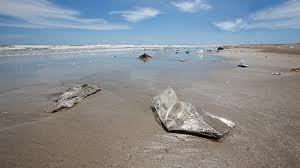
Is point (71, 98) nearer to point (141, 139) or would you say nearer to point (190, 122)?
point (141, 139)

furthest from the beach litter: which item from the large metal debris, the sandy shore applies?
the large metal debris

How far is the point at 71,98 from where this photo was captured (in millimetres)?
5633

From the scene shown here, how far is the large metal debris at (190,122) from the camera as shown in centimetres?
374

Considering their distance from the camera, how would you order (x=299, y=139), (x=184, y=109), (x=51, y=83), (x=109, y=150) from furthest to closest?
(x=51, y=83), (x=184, y=109), (x=299, y=139), (x=109, y=150)

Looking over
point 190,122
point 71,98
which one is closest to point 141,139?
point 190,122

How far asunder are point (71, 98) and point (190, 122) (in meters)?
3.23

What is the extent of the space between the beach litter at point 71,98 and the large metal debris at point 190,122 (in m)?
2.24

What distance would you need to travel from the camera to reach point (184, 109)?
409cm

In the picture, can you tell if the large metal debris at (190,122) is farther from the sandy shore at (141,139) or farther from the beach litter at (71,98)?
the beach litter at (71,98)

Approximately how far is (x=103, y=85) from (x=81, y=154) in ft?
16.1

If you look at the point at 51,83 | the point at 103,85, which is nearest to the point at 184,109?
the point at 103,85

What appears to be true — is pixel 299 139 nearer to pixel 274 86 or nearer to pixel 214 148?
pixel 214 148

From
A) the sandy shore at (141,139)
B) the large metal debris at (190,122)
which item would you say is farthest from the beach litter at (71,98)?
the large metal debris at (190,122)

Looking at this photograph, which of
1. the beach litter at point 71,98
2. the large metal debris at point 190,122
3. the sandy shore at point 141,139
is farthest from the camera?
the beach litter at point 71,98
